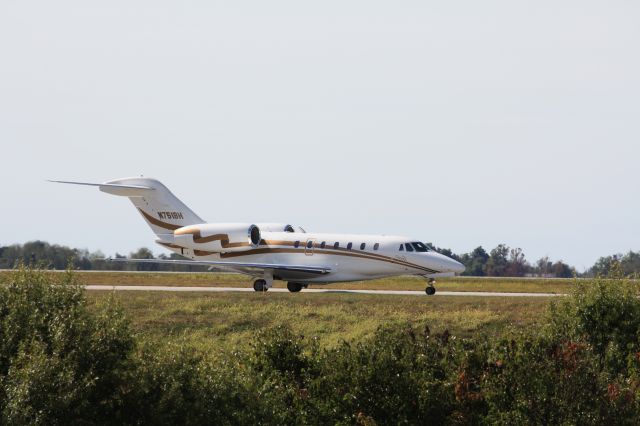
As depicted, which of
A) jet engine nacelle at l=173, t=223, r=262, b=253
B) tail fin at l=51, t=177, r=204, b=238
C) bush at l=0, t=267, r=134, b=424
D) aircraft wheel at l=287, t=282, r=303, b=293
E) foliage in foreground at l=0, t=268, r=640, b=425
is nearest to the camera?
bush at l=0, t=267, r=134, b=424

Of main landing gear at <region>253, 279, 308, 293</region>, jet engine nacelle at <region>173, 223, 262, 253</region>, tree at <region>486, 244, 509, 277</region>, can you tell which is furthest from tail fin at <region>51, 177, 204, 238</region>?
tree at <region>486, 244, 509, 277</region>

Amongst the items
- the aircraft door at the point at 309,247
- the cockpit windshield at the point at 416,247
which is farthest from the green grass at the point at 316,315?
the aircraft door at the point at 309,247

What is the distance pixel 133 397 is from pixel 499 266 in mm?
122878

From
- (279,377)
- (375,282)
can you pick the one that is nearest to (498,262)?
(375,282)

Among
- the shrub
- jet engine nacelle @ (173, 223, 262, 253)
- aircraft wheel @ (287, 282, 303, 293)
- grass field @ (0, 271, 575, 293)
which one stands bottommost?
the shrub

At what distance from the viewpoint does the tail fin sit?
63156 mm

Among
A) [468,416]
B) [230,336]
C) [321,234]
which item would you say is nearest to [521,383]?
[468,416]

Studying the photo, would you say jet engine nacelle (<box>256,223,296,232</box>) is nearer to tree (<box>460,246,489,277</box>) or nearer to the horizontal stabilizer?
the horizontal stabilizer

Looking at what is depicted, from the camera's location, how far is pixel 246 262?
192 feet

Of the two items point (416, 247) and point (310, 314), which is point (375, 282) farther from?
point (310, 314)

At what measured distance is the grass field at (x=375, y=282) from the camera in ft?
212

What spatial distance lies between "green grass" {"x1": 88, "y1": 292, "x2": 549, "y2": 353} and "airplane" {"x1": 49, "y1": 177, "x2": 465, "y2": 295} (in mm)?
3709

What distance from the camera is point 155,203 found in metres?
63.2

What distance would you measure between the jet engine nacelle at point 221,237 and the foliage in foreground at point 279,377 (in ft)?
89.6
